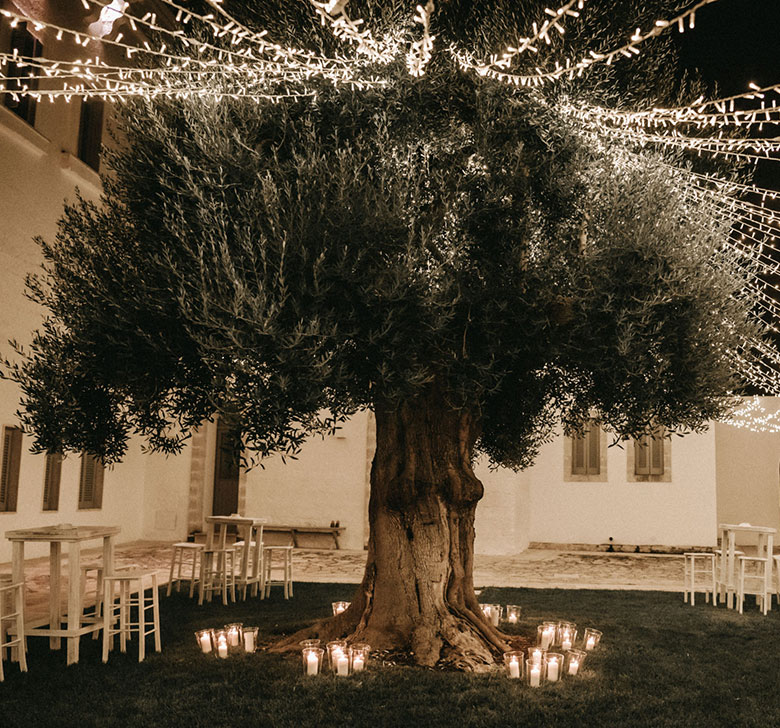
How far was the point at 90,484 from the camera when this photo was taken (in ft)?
47.1

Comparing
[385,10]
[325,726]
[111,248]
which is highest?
[385,10]

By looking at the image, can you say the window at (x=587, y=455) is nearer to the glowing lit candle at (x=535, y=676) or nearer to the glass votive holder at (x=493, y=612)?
the glass votive holder at (x=493, y=612)

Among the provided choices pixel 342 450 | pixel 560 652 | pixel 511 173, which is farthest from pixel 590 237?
pixel 342 450

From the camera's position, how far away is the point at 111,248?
6.04 metres

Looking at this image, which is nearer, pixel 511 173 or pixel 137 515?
pixel 511 173

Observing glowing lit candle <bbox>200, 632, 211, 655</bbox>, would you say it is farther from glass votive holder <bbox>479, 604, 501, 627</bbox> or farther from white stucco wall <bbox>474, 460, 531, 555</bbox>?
white stucco wall <bbox>474, 460, 531, 555</bbox>

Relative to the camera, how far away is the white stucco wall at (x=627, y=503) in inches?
673

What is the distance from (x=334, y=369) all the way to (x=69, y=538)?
2.57 m

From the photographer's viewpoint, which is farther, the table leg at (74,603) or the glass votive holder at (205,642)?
the glass votive holder at (205,642)

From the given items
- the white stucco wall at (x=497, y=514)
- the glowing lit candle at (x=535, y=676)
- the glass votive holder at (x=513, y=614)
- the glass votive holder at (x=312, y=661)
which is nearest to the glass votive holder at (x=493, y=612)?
the glass votive holder at (x=513, y=614)

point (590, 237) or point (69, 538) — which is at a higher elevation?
point (590, 237)

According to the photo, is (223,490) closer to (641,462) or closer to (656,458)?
(641,462)

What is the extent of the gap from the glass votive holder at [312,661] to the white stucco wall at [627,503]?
1246 cm

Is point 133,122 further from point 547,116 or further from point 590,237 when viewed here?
point 590,237
